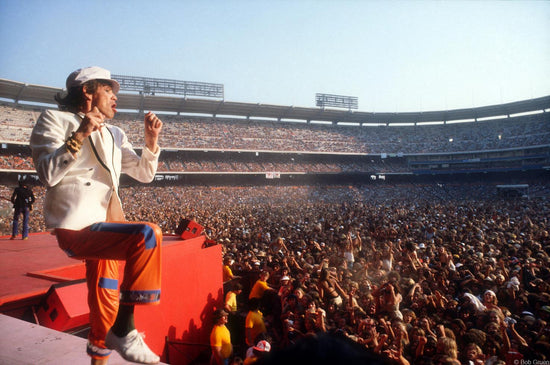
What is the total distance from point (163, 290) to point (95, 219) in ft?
8.43

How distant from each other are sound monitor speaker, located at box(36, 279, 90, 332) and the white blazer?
140cm

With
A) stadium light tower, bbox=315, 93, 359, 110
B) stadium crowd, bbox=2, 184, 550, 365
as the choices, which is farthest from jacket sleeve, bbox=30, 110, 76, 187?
stadium light tower, bbox=315, 93, 359, 110

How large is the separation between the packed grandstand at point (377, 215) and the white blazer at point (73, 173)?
4.91 ft

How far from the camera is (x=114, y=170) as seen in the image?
70.6 inches

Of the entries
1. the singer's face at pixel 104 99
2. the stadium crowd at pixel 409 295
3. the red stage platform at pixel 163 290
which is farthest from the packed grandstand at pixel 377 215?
the singer's face at pixel 104 99

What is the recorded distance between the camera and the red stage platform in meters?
2.67

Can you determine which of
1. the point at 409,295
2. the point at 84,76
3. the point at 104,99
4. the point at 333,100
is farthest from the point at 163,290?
the point at 333,100

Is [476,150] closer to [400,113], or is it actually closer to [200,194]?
[400,113]

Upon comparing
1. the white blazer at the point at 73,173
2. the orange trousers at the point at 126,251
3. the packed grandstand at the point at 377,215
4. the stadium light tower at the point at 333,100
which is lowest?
the packed grandstand at the point at 377,215

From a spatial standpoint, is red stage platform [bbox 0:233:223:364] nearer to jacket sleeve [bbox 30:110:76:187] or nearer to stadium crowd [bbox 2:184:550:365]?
stadium crowd [bbox 2:184:550:365]

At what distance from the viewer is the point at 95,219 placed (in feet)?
5.35

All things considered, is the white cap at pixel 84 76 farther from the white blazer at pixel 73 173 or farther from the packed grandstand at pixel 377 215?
the packed grandstand at pixel 377 215

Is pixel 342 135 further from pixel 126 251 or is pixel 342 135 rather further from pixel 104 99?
pixel 126 251

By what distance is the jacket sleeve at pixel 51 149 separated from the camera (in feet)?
4.73
